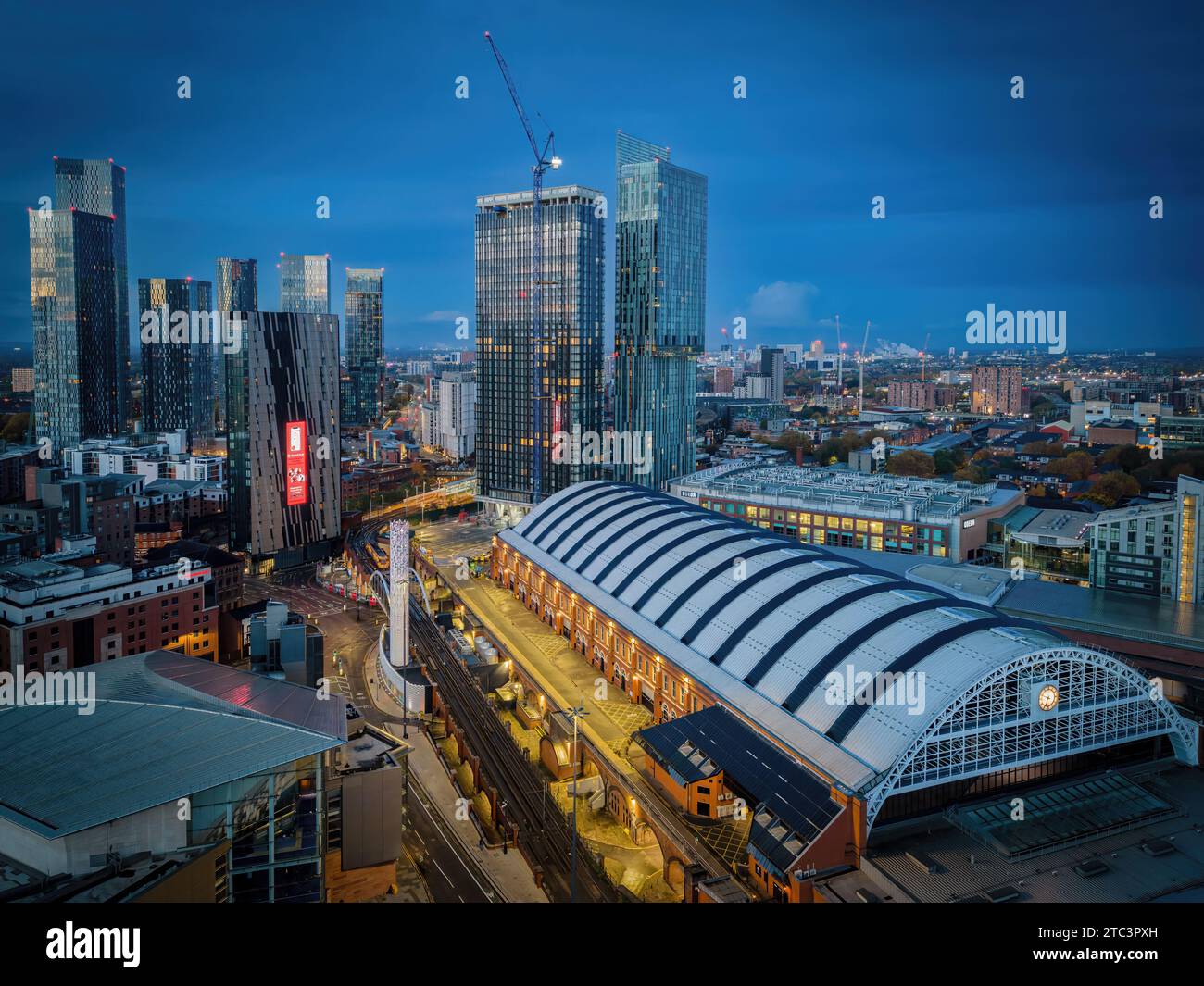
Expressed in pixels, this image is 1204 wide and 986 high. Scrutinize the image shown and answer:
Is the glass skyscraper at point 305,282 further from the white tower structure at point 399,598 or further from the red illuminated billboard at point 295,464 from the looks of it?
the white tower structure at point 399,598

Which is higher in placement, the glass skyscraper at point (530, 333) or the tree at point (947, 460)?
the glass skyscraper at point (530, 333)

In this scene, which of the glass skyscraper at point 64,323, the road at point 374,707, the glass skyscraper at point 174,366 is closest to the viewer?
the road at point 374,707

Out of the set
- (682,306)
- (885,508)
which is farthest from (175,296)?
(885,508)

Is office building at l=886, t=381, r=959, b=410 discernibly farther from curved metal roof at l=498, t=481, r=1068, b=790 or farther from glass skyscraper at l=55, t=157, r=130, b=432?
glass skyscraper at l=55, t=157, r=130, b=432

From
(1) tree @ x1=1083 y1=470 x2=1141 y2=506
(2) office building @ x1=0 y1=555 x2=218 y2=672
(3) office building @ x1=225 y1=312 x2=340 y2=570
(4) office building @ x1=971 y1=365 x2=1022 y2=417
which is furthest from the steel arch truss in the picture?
(4) office building @ x1=971 y1=365 x2=1022 y2=417

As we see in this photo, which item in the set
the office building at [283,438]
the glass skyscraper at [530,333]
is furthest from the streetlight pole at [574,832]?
the glass skyscraper at [530,333]

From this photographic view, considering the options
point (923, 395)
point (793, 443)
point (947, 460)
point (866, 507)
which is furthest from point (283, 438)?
point (923, 395)

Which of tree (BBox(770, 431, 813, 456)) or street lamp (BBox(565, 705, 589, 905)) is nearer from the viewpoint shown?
street lamp (BBox(565, 705, 589, 905))
